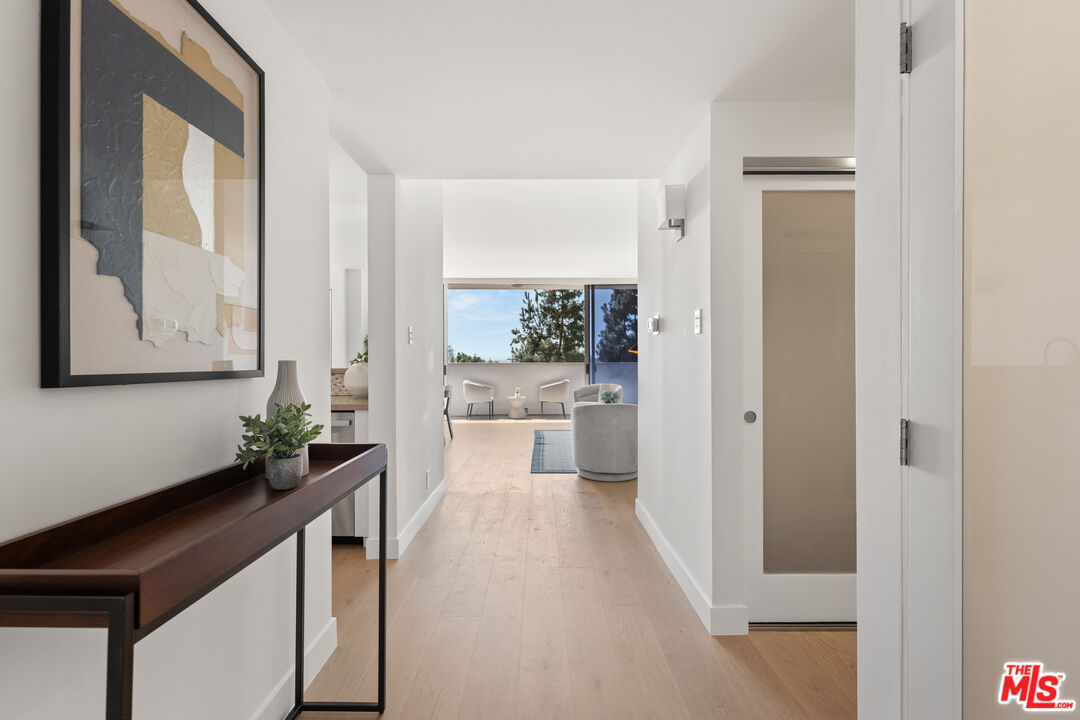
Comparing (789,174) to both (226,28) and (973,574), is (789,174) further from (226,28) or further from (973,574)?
(226,28)

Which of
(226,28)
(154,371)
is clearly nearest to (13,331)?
(154,371)

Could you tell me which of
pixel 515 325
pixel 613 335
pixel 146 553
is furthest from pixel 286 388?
pixel 515 325

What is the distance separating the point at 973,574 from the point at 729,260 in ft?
5.82

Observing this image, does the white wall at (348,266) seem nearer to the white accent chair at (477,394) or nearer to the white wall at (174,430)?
the white wall at (174,430)

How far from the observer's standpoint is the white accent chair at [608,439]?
5.64 meters

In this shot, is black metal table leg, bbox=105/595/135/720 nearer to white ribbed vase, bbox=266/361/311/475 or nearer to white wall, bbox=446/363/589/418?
white ribbed vase, bbox=266/361/311/475

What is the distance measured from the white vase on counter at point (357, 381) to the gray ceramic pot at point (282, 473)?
2.36m

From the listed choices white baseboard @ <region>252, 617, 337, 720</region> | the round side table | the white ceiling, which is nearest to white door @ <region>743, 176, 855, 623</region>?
the white ceiling

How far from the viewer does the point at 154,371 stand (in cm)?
134

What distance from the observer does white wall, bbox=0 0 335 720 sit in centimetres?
102

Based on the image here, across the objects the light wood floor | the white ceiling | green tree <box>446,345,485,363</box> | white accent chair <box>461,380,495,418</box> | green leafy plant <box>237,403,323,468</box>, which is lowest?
the light wood floor

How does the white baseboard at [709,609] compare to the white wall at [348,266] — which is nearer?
the white baseboard at [709,609]

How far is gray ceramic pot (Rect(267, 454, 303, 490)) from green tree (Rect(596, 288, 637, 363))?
945 centimetres

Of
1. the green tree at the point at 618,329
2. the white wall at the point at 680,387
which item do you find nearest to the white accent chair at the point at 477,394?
the green tree at the point at 618,329
